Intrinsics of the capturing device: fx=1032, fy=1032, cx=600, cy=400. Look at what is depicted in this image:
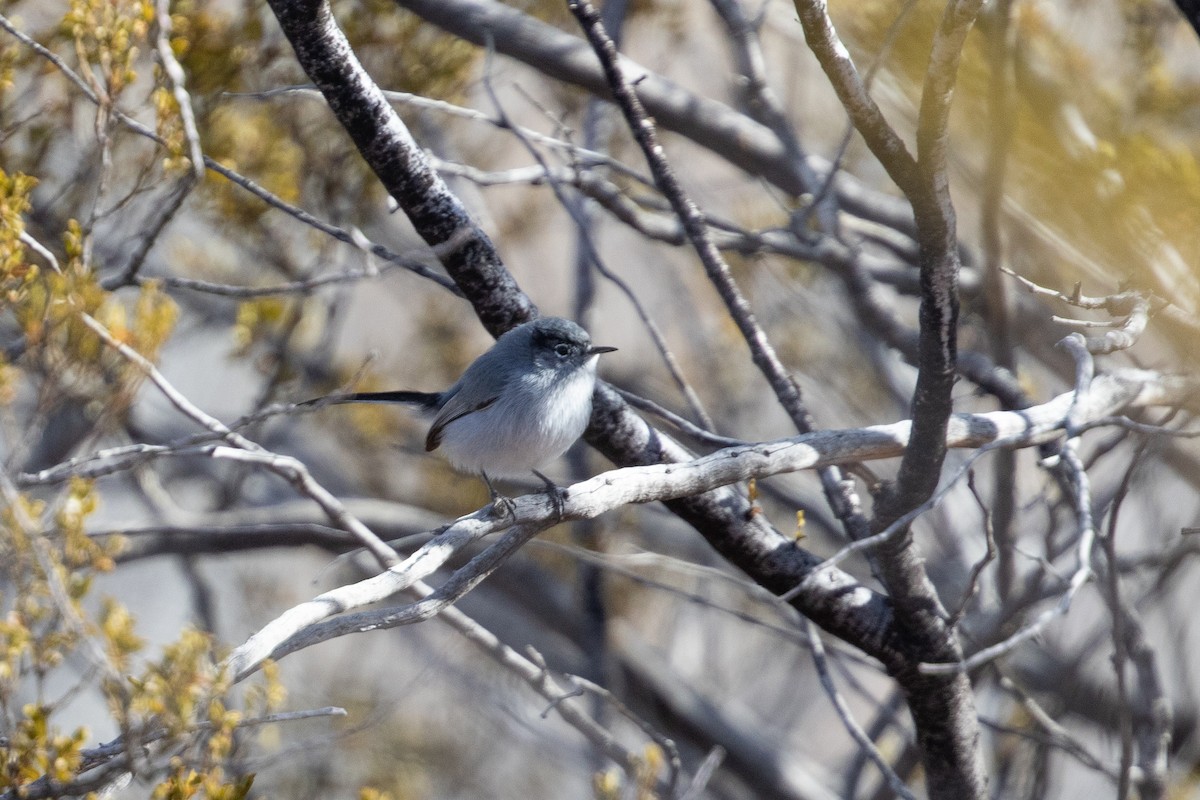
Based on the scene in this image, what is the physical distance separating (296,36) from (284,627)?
1268 millimetres

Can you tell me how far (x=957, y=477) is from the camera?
2.03 m

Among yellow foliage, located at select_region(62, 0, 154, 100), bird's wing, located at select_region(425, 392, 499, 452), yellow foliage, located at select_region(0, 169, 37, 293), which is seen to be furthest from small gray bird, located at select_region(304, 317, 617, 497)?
yellow foliage, located at select_region(62, 0, 154, 100)

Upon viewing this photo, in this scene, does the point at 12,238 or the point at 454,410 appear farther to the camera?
the point at 454,410

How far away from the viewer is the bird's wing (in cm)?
303

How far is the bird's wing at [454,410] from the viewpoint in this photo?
9.93ft

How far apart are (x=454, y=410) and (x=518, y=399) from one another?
→ 0.28 metres

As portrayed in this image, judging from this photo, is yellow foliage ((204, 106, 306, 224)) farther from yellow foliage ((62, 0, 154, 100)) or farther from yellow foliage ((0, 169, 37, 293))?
yellow foliage ((0, 169, 37, 293))

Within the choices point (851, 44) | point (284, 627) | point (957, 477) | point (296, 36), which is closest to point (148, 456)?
point (284, 627)

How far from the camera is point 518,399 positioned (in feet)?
9.52

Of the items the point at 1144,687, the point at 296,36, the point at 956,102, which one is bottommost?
the point at 1144,687

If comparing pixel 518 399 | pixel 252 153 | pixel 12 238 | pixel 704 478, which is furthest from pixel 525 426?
pixel 252 153

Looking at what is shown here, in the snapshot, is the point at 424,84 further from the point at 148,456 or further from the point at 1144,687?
the point at 1144,687

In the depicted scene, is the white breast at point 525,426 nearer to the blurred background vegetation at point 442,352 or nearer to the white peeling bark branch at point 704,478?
the blurred background vegetation at point 442,352

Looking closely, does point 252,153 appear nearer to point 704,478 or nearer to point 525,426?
point 525,426
